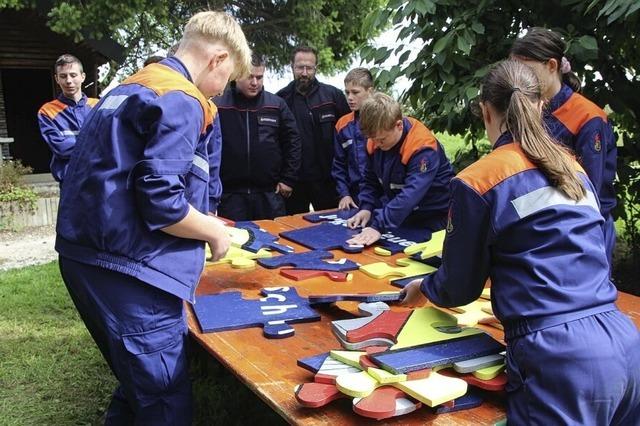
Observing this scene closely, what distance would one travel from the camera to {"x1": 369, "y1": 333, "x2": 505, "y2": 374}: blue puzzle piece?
1.68 metres

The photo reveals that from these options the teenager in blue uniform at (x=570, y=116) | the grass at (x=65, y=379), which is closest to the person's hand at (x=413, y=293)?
the teenager in blue uniform at (x=570, y=116)

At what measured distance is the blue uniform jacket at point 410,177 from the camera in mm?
3535

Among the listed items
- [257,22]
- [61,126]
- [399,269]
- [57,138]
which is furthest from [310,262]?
[257,22]

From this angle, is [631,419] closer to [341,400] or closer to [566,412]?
[566,412]

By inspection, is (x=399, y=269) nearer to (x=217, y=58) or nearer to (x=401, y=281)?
(x=401, y=281)

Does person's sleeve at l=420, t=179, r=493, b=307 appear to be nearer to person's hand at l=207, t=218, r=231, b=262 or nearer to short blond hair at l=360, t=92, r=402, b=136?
person's hand at l=207, t=218, r=231, b=262

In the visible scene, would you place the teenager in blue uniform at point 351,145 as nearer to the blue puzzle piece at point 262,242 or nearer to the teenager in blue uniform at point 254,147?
the teenager in blue uniform at point 254,147

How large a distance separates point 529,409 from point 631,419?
1.20 feet

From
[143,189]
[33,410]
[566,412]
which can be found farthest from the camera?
[33,410]

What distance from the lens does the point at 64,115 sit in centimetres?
528

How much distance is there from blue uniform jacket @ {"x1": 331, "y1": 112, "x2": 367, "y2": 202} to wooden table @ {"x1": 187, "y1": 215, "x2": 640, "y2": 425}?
4.59 ft

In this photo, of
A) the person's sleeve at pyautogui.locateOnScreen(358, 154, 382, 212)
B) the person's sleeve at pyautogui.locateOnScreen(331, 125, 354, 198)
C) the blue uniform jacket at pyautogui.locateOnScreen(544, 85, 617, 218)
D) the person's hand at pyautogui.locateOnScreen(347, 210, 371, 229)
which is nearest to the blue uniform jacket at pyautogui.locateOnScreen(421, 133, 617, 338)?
the blue uniform jacket at pyautogui.locateOnScreen(544, 85, 617, 218)

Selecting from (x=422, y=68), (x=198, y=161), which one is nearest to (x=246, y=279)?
(x=198, y=161)

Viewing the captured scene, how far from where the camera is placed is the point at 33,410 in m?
3.51
